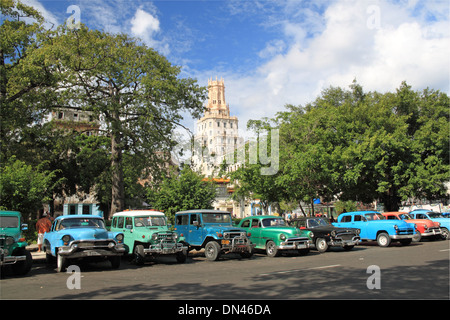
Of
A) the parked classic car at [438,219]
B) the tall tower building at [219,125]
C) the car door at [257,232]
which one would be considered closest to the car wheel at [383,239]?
the parked classic car at [438,219]

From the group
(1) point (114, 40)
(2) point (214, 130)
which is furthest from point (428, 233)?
(2) point (214, 130)

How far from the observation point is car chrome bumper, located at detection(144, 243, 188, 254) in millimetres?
13266

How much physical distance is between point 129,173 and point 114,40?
30.3 ft

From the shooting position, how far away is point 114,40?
23.8 meters

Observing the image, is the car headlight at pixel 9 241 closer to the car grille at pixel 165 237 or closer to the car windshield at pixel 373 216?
the car grille at pixel 165 237

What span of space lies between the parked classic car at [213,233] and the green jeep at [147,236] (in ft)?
3.13

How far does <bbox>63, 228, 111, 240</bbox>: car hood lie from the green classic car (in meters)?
6.99

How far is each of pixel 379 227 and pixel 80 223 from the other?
14.8 metres

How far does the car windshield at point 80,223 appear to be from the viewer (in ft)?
42.8

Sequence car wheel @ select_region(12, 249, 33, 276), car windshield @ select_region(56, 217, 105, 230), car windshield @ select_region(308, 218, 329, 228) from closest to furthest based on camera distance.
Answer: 1. car wheel @ select_region(12, 249, 33, 276)
2. car windshield @ select_region(56, 217, 105, 230)
3. car windshield @ select_region(308, 218, 329, 228)

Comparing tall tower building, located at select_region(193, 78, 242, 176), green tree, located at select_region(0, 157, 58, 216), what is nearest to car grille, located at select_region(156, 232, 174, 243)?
green tree, located at select_region(0, 157, 58, 216)

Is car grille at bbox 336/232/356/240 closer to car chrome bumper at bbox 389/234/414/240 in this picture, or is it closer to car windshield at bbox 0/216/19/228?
car chrome bumper at bbox 389/234/414/240

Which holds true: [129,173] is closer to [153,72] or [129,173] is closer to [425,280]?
[153,72]

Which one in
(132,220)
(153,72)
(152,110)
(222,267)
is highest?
(153,72)
